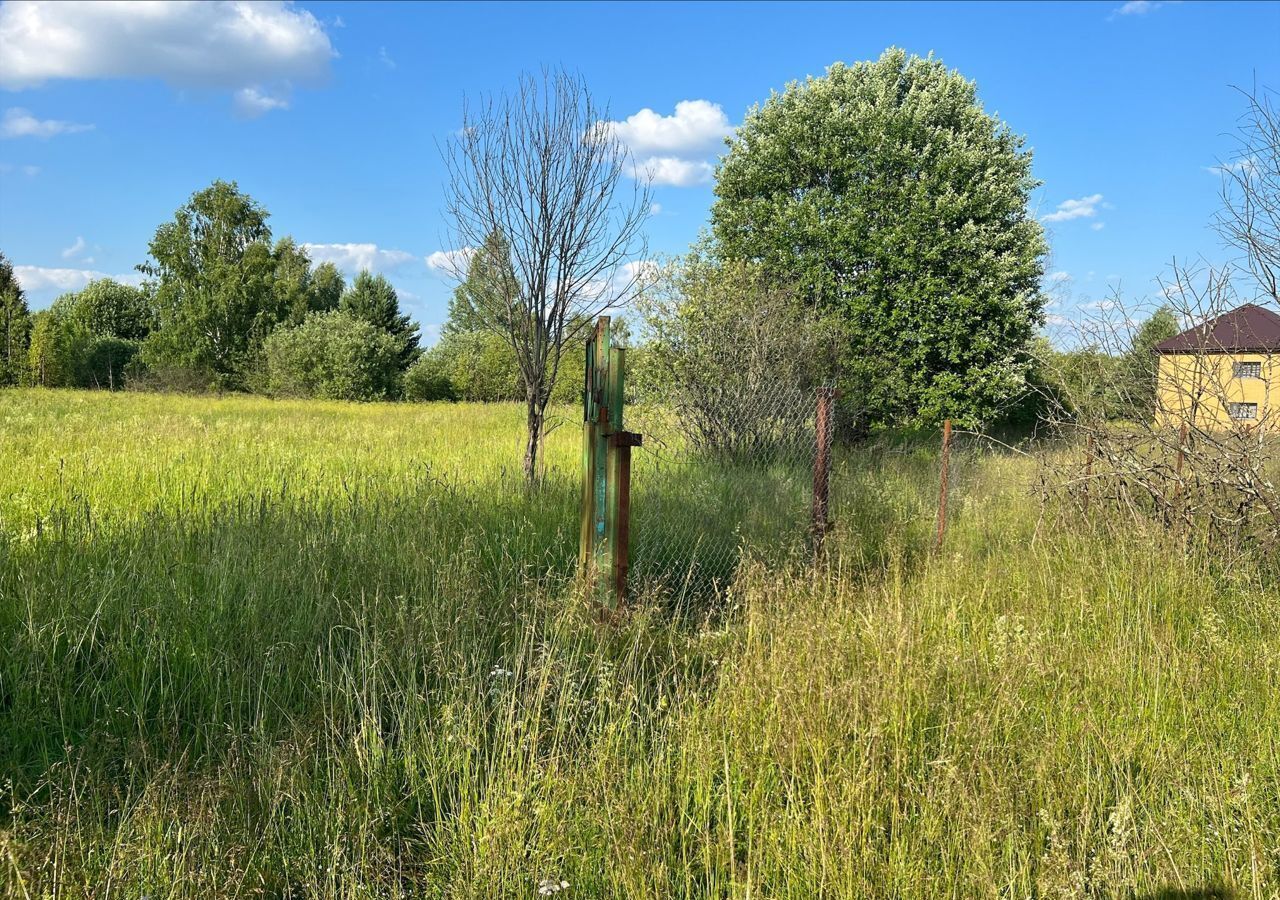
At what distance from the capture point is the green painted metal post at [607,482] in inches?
164

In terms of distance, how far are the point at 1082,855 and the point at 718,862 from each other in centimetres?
109

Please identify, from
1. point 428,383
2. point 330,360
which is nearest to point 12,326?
point 330,360

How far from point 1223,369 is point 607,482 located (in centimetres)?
500

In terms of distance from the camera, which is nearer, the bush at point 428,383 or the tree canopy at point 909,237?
the tree canopy at point 909,237

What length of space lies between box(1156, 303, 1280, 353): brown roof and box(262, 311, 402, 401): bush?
35.9 m

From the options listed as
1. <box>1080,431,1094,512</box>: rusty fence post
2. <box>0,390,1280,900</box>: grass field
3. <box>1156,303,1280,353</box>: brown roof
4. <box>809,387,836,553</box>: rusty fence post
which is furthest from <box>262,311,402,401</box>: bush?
<box>1156,303,1280,353</box>: brown roof

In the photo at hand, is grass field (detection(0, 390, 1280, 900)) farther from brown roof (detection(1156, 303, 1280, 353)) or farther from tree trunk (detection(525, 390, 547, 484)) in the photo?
tree trunk (detection(525, 390, 547, 484))

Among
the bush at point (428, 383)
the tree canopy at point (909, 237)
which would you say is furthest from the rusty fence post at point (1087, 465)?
the bush at point (428, 383)

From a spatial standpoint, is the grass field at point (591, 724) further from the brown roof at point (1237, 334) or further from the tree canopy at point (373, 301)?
the tree canopy at point (373, 301)

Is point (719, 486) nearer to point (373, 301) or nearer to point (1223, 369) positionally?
point (1223, 369)

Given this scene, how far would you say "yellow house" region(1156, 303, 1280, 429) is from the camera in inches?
212

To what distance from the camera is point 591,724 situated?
2814 mm

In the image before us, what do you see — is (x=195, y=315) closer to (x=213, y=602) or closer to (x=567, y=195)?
(x=567, y=195)

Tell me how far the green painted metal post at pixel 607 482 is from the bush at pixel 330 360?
35.1m
